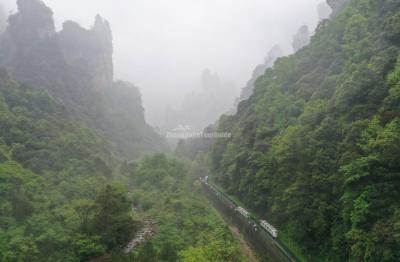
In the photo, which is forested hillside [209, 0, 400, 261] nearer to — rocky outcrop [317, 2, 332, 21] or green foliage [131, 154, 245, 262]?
green foliage [131, 154, 245, 262]

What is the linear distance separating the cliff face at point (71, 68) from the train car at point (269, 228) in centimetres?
8662

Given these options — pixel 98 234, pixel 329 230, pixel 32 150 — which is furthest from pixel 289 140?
pixel 32 150

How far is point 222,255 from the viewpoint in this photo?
2872 centimetres

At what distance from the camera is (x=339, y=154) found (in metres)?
36.3

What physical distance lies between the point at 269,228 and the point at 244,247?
4164 millimetres

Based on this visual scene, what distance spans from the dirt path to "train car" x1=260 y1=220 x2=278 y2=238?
3.03m

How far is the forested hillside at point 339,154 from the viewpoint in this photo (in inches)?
1150

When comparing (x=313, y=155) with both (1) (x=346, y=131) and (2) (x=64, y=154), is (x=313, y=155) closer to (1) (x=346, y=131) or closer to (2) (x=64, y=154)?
(1) (x=346, y=131)

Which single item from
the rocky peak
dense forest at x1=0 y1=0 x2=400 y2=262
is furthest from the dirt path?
the rocky peak

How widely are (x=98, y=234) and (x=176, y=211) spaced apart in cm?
1303

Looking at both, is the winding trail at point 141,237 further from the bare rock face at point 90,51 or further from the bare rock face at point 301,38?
the bare rock face at point 301,38

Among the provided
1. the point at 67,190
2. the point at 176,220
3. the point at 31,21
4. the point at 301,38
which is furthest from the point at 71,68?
the point at 176,220

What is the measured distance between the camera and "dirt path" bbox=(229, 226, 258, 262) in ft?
125

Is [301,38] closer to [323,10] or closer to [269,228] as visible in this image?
[323,10]
